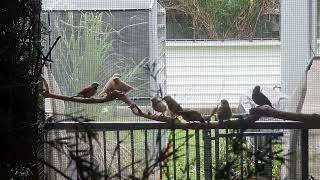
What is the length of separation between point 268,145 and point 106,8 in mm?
1074

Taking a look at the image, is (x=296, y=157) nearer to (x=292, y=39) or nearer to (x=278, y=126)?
(x=278, y=126)

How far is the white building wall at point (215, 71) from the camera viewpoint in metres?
1.60

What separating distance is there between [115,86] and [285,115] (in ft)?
1.52

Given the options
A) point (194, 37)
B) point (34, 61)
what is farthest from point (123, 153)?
point (34, 61)

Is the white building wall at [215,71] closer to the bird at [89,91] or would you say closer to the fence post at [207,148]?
the fence post at [207,148]

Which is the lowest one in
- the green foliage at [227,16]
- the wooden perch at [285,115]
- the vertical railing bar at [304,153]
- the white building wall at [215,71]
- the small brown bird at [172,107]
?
the vertical railing bar at [304,153]

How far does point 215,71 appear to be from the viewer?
5.40 ft

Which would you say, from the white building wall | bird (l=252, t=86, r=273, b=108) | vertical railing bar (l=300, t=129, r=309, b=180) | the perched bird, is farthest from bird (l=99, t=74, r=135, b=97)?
vertical railing bar (l=300, t=129, r=309, b=180)

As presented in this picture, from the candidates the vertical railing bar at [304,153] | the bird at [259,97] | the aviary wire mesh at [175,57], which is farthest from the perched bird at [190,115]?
the vertical railing bar at [304,153]

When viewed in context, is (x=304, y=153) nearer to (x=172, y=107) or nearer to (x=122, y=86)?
(x=172, y=107)

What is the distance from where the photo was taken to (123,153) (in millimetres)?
1652

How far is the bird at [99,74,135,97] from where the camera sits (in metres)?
1.59

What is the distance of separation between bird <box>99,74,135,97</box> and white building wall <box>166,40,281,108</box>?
0.12 m

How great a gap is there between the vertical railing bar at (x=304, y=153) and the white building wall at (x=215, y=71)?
0.57ft
